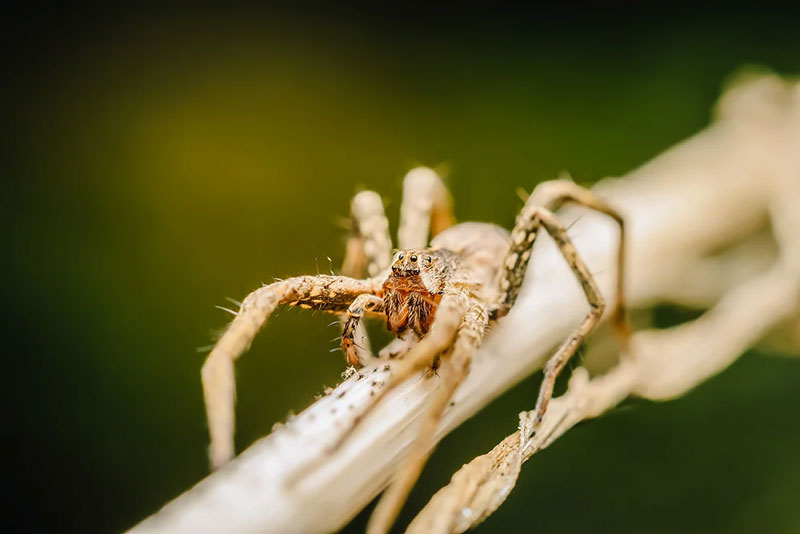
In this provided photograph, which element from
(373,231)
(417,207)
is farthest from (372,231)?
(417,207)

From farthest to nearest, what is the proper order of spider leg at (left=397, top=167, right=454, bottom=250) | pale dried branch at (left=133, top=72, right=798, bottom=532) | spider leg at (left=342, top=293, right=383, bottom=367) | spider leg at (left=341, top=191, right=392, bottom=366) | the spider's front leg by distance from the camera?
spider leg at (left=397, top=167, right=454, bottom=250), spider leg at (left=341, top=191, right=392, bottom=366), the spider's front leg, spider leg at (left=342, top=293, right=383, bottom=367), pale dried branch at (left=133, top=72, right=798, bottom=532)

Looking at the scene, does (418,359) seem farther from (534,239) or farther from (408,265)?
(534,239)

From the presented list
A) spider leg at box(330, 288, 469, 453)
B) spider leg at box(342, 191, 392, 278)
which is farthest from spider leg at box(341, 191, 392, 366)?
spider leg at box(330, 288, 469, 453)

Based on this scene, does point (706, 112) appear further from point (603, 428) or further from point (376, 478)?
point (376, 478)

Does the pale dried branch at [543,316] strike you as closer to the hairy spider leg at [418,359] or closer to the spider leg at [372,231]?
the hairy spider leg at [418,359]

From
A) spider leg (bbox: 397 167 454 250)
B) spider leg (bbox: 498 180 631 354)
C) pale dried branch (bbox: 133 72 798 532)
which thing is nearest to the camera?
pale dried branch (bbox: 133 72 798 532)

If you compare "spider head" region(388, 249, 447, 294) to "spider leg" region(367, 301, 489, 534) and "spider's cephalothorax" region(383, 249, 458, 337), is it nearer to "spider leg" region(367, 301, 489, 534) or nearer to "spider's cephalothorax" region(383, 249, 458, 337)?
"spider's cephalothorax" region(383, 249, 458, 337)

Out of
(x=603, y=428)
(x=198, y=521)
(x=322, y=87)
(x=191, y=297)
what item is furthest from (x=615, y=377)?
(x=322, y=87)
